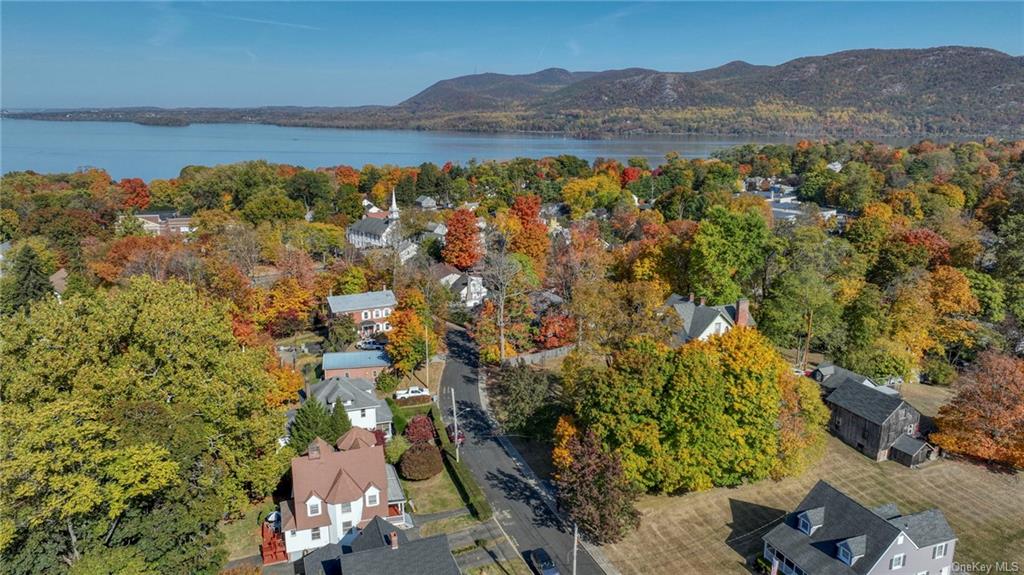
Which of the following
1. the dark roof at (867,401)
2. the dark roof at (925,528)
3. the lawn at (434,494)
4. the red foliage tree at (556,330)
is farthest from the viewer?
the red foliage tree at (556,330)

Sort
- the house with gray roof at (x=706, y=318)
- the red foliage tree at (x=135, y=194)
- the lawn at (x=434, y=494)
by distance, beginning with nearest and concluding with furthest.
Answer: the lawn at (x=434, y=494)
the house with gray roof at (x=706, y=318)
the red foliage tree at (x=135, y=194)

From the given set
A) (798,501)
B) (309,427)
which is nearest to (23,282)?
(309,427)

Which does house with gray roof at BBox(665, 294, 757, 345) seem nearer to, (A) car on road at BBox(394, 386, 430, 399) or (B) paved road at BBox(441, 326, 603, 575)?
(B) paved road at BBox(441, 326, 603, 575)

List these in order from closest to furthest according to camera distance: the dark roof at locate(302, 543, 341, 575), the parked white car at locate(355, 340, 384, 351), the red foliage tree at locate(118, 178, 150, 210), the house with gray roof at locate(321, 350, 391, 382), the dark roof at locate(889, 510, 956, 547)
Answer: the dark roof at locate(302, 543, 341, 575) → the dark roof at locate(889, 510, 956, 547) → the house with gray roof at locate(321, 350, 391, 382) → the parked white car at locate(355, 340, 384, 351) → the red foliage tree at locate(118, 178, 150, 210)

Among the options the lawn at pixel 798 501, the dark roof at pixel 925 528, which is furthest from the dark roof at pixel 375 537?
the dark roof at pixel 925 528

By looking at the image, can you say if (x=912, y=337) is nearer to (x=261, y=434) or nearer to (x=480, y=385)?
(x=480, y=385)

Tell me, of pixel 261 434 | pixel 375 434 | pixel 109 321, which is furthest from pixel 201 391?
pixel 375 434

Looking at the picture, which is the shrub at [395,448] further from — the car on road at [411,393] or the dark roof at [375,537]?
the dark roof at [375,537]

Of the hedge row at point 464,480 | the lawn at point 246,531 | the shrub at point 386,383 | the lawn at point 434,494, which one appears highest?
the shrub at point 386,383

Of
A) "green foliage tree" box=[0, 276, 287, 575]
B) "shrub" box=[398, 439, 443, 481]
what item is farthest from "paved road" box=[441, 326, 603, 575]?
"green foliage tree" box=[0, 276, 287, 575]
